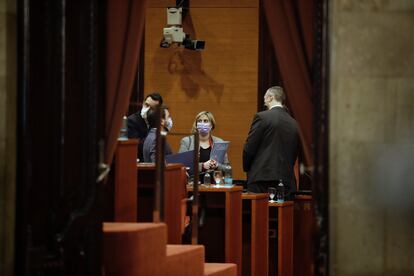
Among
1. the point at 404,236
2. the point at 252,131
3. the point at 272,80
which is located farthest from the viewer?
the point at 272,80

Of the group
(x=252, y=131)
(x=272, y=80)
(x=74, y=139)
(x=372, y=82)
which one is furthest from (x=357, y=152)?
(x=272, y=80)

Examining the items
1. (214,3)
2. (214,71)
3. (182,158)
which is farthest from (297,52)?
(214,3)

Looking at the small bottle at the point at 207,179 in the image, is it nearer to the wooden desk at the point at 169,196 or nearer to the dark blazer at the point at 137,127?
the dark blazer at the point at 137,127

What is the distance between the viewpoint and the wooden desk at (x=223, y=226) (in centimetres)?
757

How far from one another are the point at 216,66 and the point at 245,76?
359 millimetres

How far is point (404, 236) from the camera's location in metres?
5.48

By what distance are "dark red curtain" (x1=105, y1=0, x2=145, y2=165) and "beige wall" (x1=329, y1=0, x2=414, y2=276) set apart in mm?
1203

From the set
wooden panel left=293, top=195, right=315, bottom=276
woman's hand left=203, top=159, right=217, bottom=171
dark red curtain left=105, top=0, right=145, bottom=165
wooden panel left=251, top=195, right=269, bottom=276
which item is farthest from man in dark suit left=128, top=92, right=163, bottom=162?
dark red curtain left=105, top=0, right=145, bottom=165

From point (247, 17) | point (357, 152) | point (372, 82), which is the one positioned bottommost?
point (357, 152)

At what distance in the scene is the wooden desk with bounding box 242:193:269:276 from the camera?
7.77m

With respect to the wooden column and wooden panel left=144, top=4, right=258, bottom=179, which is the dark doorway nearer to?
the wooden column

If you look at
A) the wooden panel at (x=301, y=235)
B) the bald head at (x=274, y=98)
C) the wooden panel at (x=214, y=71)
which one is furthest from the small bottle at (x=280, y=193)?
the wooden panel at (x=214, y=71)

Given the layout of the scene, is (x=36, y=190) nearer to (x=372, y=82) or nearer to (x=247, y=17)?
(x=372, y=82)

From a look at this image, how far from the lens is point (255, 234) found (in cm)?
779
